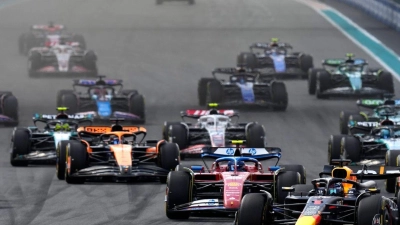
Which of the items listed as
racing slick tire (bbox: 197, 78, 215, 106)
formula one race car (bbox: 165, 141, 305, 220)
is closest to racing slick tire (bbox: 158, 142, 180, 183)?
formula one race car (bbox: 165, 141, 305, 220)

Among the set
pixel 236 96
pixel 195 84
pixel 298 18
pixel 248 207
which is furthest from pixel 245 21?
pixel 248 207

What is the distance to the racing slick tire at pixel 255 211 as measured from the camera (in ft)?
60.5

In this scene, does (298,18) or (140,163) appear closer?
(140,163)

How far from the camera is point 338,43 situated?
5856 centimetres

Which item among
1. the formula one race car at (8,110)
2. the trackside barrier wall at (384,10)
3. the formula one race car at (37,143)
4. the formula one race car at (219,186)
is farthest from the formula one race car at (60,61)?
the formula one race car at (219,186)

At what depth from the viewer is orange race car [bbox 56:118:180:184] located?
26.0 m

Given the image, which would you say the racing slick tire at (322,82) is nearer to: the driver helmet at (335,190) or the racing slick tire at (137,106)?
the racing slick tire at (137,106)

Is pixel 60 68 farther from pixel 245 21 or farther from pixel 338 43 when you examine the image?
pixel 245 21

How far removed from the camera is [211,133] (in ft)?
101

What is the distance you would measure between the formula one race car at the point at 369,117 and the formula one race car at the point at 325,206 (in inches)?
419

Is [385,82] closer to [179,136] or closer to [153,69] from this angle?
[153,69]

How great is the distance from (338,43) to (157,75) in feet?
38.9

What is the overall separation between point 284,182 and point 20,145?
8.76 meters

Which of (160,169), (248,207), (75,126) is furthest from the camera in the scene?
(75,126)
